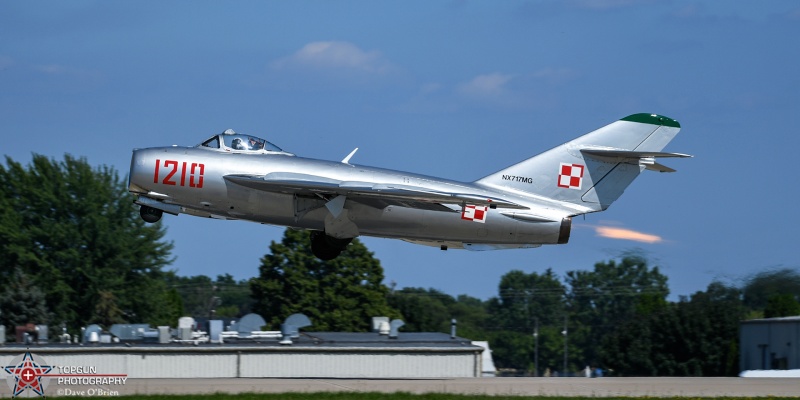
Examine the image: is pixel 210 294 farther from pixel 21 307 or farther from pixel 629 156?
pixel 629 156

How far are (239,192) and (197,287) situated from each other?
9843cm

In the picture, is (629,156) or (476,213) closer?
(476,213)

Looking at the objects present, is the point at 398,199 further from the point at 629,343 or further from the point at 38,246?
the point at 38,246

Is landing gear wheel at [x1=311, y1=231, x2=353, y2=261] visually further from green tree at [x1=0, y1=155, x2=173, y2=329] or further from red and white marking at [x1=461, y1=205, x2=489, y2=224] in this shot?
green tree at [x1=0, y1=155, x2=173, y2=329]

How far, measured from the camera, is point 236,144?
26.1 meters

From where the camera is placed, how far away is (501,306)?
351 feet

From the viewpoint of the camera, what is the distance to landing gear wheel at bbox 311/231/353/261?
90.3 feet

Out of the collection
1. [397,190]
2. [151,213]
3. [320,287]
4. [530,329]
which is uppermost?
[397,190]

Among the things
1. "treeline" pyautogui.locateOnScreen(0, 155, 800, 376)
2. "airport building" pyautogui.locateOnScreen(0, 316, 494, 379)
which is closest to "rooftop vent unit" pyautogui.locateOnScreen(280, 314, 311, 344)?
"airport building" pyautogui.locateOnScreen(0, 316, 494, 379)

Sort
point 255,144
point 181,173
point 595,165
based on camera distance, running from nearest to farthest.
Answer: point 181,173, point 255,144, point 595,165

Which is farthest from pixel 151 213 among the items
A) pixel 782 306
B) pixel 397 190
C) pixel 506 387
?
pixel 782 306

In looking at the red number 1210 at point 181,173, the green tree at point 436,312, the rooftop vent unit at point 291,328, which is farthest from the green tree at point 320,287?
the red number 1210 at point 181,173

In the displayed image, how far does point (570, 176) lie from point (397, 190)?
17.1 feet

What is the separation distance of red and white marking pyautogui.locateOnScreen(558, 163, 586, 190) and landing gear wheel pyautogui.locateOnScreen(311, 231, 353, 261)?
18.1 ft
